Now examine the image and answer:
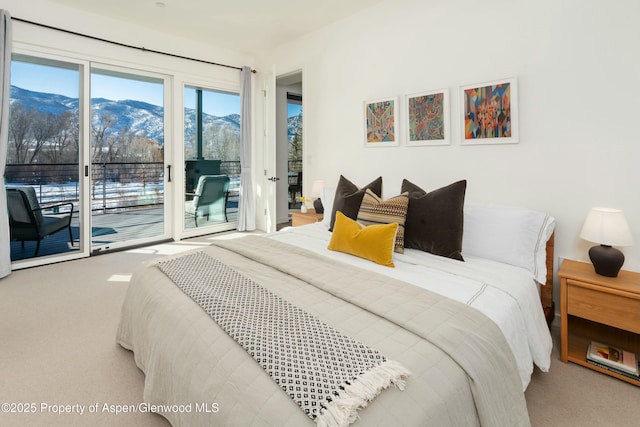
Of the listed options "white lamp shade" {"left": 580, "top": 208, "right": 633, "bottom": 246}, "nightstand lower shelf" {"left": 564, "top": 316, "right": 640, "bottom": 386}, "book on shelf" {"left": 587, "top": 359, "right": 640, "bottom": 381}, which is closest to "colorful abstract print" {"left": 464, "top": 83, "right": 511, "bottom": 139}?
"white lamp shade" {"left": 580, "top": 208, "right": 633, "bottom": 246}

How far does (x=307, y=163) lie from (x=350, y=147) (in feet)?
2.59

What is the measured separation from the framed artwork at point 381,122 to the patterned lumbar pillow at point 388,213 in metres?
1.04

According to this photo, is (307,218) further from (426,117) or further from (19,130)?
(19,130)

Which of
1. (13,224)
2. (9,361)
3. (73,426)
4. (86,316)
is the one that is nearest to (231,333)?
(73,426)

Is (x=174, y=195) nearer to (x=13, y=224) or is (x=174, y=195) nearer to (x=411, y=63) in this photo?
Result: (x=13, y=224)

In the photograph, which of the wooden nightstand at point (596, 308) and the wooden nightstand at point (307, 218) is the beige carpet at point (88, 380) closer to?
the wooden nightstand at point (596, 308)

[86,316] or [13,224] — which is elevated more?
[13,224]

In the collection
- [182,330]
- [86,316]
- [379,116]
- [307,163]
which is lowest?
[86,316]

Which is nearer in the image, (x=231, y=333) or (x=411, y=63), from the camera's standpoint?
(x=231, y=333)

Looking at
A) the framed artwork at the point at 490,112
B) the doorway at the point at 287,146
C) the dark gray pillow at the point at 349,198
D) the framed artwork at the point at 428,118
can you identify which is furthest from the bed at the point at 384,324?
the doorway at the point at 287,146

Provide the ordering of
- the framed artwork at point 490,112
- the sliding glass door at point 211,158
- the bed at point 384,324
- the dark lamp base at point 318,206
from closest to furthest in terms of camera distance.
Result: the bed at point 384,324 → the framed artwork at point 490,112 → the dark lamp base at point 318,206 → the sliding glass door at point 211,158

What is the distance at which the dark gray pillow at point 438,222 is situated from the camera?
7.36 feet

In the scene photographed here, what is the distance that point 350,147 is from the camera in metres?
3.82

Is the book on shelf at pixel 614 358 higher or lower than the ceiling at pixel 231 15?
lower
